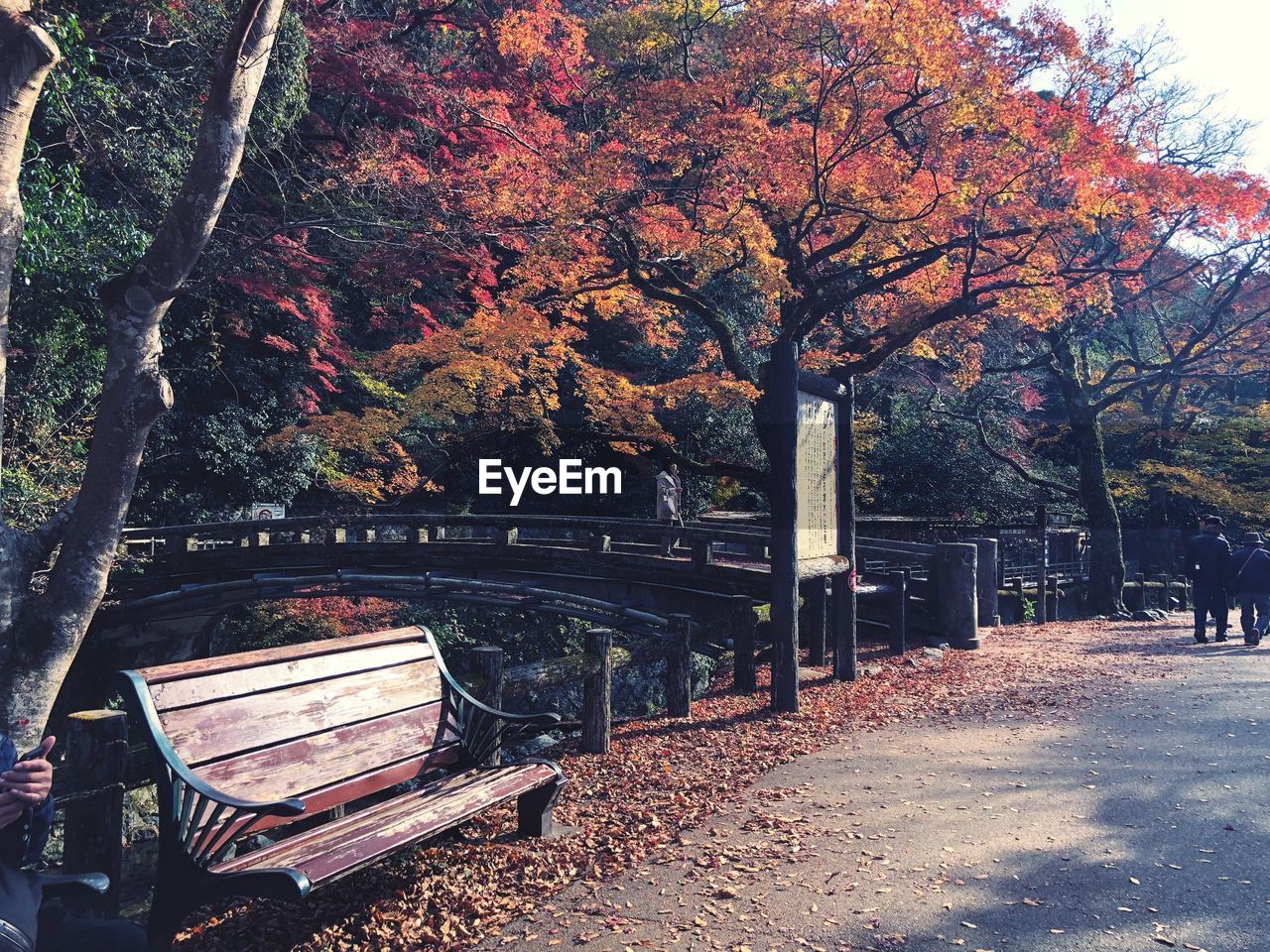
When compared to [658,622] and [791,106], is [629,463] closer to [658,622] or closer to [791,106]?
[791,106]

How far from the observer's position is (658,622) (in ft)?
26.7

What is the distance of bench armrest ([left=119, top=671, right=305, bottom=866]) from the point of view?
3186mm

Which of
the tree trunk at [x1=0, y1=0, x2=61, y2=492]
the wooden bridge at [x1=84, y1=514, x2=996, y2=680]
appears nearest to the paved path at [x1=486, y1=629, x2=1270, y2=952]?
the wooden bridge at [x1=84, y1=514, x2=996, y2=680]

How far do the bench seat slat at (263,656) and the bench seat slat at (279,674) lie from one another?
0.8 inches

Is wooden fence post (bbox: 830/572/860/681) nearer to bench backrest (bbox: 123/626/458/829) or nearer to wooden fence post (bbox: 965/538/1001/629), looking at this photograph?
bench backrest (bbox: 123/626/458/829)

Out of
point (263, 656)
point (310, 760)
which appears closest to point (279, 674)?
point (263, 656)

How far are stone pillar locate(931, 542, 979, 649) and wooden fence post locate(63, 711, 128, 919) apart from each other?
11.6 meters

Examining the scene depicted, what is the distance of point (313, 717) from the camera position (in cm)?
394

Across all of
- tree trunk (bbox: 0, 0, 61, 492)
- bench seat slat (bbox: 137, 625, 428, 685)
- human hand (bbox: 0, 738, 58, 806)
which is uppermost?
tree trunk (bbox: 0, 0, 61, 492)

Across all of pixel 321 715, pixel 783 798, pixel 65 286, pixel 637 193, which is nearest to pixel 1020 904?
pixel 783 798

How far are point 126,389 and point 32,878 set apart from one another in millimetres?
5621

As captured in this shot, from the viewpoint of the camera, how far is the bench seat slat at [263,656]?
335 centimetres

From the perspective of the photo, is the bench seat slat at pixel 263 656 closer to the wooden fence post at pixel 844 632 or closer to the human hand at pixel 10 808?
the human hand at pixel 10 808

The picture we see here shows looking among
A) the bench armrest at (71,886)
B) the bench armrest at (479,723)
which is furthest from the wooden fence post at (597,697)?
the bench armrest at (71,886)
